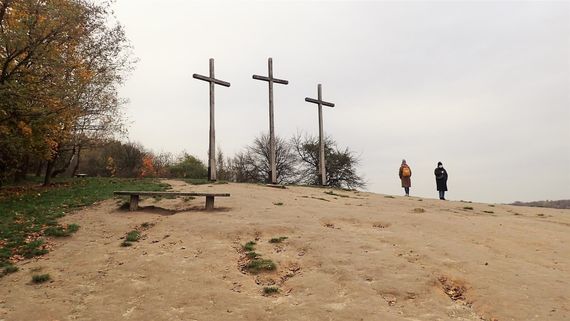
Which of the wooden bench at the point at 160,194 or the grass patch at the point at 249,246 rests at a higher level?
the wooden bench at the point at 160,194

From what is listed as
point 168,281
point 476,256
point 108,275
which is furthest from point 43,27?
point 476,256

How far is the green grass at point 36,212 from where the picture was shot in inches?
421

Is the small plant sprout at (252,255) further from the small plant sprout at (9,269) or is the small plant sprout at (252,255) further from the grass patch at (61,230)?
the grass patch at (61,230)

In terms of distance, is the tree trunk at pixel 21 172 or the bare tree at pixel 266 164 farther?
the bare tree at pixel 266 164

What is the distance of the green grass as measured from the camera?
10688mm

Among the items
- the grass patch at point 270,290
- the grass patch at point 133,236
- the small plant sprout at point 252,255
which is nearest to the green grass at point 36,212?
the grass patch at point 133,236

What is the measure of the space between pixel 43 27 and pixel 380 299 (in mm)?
14769

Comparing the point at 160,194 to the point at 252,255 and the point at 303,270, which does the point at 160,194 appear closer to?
the point at 252,255

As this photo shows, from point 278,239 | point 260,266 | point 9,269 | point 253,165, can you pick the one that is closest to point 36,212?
point 9,269

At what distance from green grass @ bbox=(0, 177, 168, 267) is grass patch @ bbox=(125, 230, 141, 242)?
1903mm

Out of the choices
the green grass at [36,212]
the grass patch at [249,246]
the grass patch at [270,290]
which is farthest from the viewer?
the green grass at [36,212]

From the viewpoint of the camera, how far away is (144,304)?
24.3 feet

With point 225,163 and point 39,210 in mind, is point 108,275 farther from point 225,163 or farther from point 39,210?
point 225,163

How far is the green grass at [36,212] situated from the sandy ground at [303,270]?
2.14ft
